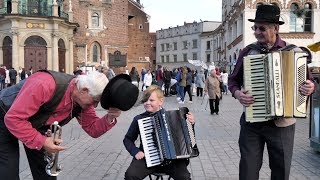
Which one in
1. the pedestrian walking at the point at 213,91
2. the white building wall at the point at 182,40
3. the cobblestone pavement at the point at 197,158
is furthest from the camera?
the white building wall at the point at 182,40

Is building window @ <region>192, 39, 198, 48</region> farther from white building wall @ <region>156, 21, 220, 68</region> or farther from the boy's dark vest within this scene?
the boy's dark vest

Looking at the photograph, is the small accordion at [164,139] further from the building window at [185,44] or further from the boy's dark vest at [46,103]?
the building window at [185,44]

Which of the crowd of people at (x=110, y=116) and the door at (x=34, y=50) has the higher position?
the door at (x=34, y=50)

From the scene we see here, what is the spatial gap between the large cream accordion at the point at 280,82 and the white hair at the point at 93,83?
4.73ft

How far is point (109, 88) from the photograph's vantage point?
3.63 metres

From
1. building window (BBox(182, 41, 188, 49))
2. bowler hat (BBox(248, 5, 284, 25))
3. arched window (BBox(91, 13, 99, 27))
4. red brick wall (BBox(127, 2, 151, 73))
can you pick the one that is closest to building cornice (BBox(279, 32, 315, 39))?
arched window (BBox(91, 13, 99, 27))

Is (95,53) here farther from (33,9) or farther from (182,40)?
(182,40)

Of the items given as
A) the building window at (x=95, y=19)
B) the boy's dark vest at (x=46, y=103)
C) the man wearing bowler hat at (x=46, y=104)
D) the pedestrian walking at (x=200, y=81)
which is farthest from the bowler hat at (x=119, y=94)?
the building window at (x=95, y=19)

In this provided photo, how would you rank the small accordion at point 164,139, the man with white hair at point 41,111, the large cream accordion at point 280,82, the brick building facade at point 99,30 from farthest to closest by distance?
the brick building facade at point 99,30 < the small accordion at point 164,139 < the large cream accordion at point 280,82 < the man with white hair at point 41,111

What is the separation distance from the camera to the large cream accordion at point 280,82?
3994 millimetres

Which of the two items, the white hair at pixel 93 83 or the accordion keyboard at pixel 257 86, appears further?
the accordion keyboard at pixel 257 86

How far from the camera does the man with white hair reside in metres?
3.52

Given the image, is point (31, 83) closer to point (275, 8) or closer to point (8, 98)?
point (8, 98)

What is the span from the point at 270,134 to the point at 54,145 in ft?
6.76
